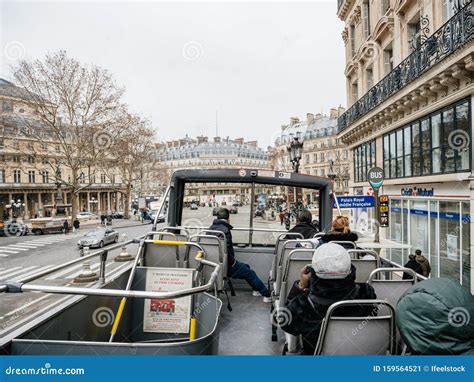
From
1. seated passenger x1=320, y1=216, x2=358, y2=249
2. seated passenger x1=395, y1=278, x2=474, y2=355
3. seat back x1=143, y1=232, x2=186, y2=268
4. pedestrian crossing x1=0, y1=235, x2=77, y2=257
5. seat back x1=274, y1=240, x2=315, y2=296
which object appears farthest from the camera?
pedestrian crossing x1=0, y1=235, x2=77, y2=257

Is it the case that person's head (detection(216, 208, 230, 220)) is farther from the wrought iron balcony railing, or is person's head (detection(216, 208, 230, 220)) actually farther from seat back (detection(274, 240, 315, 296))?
the wrought iron balcony railing

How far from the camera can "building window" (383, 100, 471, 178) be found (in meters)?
10.6

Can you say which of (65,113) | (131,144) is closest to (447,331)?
(65,113)

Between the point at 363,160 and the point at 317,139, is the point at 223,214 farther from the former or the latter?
the point at 317,139

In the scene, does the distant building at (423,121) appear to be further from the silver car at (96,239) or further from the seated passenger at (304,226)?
the silver car at (96,239)

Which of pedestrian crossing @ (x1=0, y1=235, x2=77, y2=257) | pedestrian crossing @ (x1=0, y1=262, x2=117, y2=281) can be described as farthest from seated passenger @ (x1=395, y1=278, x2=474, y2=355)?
pedestrian crossing @ (x1=0, y1=235, x2=77, y2=257)

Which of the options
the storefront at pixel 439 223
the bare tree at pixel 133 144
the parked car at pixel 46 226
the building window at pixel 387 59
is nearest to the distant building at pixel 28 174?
the bare tree at pixel 133 144

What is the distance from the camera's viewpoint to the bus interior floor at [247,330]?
12.4ft

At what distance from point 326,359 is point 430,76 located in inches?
456

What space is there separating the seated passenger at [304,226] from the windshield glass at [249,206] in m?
0.13

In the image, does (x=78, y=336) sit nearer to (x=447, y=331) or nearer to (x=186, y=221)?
(x=447, y=331)

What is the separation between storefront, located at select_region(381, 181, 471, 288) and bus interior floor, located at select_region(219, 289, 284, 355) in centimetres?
813

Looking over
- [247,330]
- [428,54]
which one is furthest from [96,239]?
[247,330]

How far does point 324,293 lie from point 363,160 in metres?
19.8
